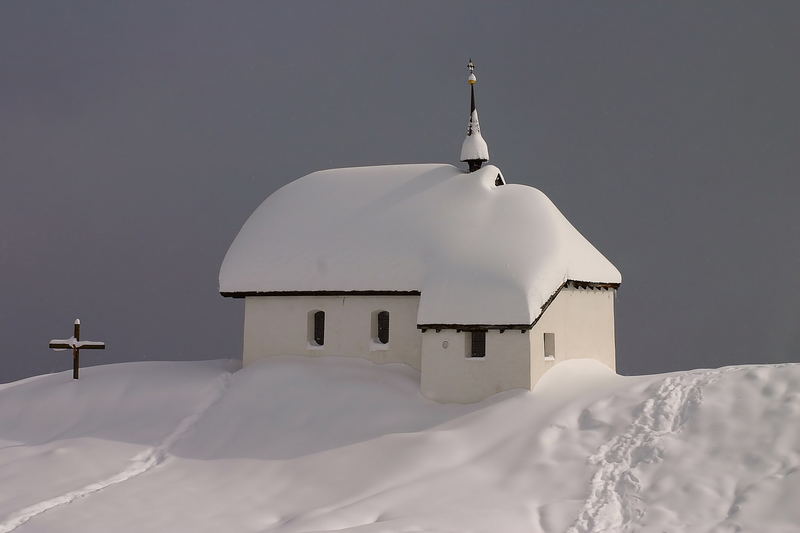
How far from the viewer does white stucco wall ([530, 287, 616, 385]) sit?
2050cm

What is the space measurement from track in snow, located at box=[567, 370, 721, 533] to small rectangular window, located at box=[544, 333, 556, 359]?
11.9 feet

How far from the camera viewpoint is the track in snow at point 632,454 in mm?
13906

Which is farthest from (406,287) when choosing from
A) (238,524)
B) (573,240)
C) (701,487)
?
(701,487)

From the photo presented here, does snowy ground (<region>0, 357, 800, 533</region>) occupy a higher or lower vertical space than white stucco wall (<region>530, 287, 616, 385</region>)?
lower

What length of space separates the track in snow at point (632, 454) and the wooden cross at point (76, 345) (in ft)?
53.4

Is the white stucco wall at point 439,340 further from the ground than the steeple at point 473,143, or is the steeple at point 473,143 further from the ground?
the steeple at point 473,143

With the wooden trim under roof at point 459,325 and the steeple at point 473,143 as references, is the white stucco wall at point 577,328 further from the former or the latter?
the steeple at point 473,143

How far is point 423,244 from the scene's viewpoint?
22.4 meters

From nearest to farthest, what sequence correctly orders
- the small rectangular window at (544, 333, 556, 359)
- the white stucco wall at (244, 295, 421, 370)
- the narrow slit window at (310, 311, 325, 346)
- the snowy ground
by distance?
the snowy ground < the small rectangular window at (544, 333, 556, 359) < the white stucco wall at (244, 295, 421, 370) < the narrow slit window at (310, 311, 325, 346)

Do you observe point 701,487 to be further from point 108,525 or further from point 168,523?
point 108,525

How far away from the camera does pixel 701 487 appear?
564 inches

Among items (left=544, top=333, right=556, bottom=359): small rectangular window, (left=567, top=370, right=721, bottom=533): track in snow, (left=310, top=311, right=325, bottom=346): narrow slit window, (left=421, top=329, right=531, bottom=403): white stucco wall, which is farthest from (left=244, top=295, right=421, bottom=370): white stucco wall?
(left=567, top=370, right=721, bottom=533): track in snow

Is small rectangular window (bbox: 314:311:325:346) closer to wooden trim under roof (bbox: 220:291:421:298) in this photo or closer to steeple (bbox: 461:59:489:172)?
wooden trim under roof (bbox: 220:291:421:298)

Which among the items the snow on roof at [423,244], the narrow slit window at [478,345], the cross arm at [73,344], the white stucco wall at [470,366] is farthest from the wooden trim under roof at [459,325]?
the cross arm at [73,344]
